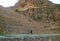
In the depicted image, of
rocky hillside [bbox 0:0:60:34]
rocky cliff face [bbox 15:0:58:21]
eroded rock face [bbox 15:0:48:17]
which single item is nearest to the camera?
rocky hillside [bbox 0:0:60:34]

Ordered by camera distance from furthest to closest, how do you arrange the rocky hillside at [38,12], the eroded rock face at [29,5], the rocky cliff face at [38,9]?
the eroded rock face at [29,5] < the rocky cliff face at [38,9] < the rocky hillside at [38,12]

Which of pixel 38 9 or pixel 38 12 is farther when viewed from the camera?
pixel 38 9

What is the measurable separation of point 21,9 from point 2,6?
343 cm

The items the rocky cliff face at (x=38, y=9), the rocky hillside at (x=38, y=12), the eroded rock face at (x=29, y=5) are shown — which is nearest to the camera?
the rocky hillside at (x=38, y=12)

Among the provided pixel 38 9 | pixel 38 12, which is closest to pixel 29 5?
pixel 38 9

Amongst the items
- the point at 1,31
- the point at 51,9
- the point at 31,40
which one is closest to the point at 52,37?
the point at 31,40

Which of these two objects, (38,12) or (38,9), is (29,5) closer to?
(38,9)

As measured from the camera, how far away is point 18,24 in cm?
1594

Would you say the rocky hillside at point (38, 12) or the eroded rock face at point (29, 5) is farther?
the eroded rock face at point (29, 5)

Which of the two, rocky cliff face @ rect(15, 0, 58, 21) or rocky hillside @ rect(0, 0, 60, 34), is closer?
rocky hillside @ rect(0, 0, 60, 34)

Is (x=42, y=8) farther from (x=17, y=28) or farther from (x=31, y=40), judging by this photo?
(x=31, y=40)

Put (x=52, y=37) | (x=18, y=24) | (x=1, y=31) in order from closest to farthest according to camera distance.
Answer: (x=52, y=37) → (x=1, y=31) → (x=18, y=24)

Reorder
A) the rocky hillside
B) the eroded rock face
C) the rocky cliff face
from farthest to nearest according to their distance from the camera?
the eroded rock face → the rocky cliff face → the rocky hillside

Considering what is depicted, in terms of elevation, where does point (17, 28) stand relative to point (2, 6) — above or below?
below
